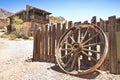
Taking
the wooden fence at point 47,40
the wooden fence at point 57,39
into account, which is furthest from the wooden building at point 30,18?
the wooden fence at point 57,39

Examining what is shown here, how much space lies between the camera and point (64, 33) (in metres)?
6.24

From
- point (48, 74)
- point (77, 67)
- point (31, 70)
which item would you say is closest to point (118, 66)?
point (77, 67)

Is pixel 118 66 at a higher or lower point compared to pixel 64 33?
lower

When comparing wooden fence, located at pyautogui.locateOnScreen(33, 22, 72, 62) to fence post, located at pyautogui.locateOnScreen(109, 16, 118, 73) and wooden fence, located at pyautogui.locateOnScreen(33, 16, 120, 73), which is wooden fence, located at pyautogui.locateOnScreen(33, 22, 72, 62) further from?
fence post, located at pyautogui.locateOnScreen(109, 16, 118, 73)

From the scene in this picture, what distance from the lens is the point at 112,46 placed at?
5016 mm

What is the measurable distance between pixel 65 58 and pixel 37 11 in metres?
26.8

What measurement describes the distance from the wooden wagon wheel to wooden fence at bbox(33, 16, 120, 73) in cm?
30

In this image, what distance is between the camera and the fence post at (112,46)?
4.94m

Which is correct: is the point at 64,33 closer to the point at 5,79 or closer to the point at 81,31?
the point at 81,31

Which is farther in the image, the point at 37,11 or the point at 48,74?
the point at 37,11

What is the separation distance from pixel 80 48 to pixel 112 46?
46.9 inches

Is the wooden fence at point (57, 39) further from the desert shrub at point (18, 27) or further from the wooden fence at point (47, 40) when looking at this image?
the desert shrub at point (18, 27)

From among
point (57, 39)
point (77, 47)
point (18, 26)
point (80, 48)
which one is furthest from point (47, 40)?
point (18, 26)

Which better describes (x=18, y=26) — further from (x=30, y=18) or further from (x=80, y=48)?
(x=80, y=48)
